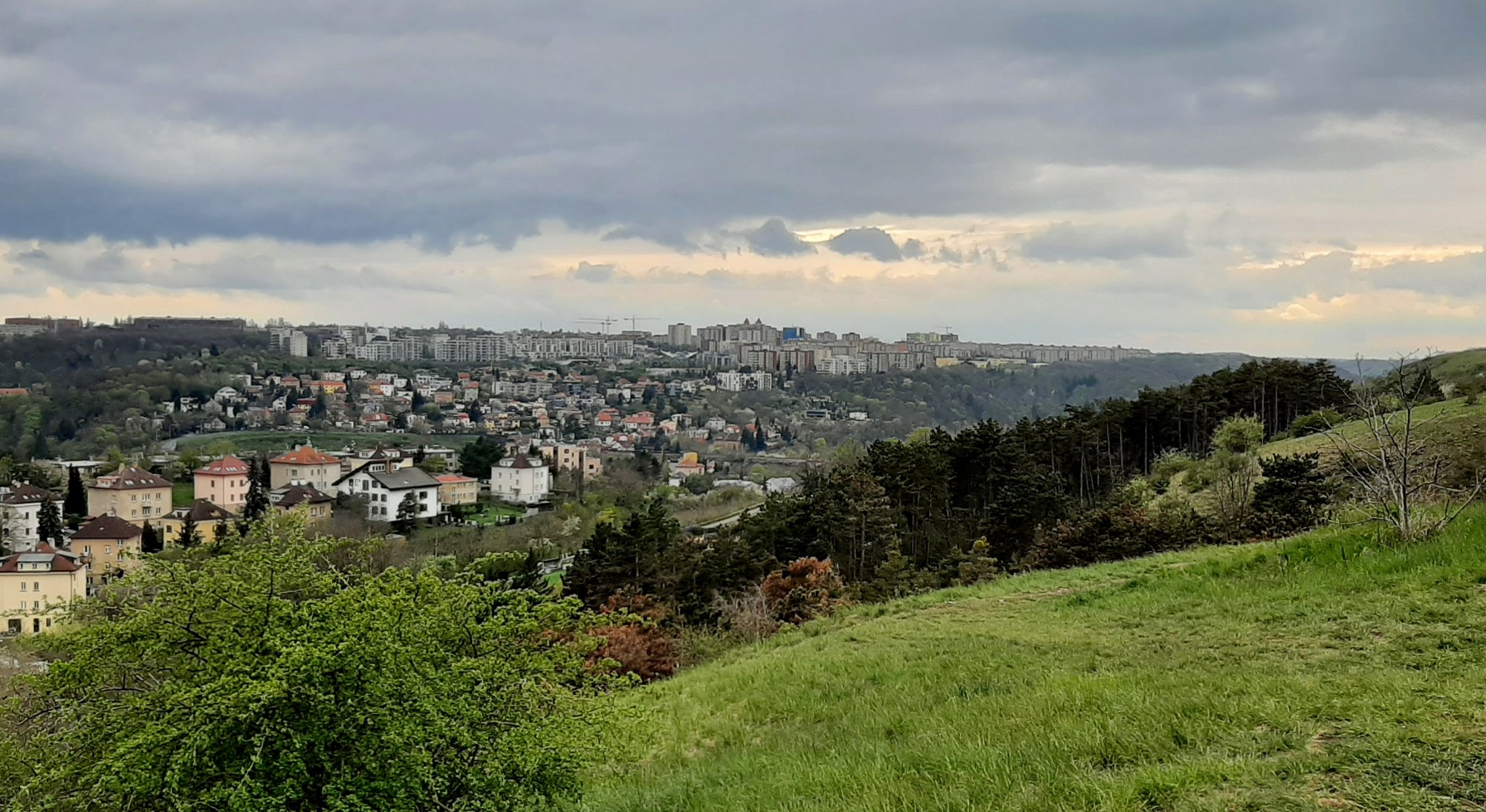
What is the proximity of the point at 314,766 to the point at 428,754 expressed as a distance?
642 millimetres

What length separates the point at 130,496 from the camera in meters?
59.5

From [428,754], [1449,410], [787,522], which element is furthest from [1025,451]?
[428,754]

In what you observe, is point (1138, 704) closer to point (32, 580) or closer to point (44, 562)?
point (32, 580)

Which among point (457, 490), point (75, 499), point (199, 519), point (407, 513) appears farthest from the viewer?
point (457, 490)

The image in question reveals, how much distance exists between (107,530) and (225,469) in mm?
16360

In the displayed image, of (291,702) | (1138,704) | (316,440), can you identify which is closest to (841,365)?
(316,440)

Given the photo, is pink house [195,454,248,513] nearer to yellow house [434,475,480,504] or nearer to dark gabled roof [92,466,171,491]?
dark gabled roof [92,466,171,491]

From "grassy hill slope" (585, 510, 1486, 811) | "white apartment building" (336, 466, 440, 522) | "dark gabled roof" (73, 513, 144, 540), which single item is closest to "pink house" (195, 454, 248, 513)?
"white apartment building" (336, 466, 440, 522)

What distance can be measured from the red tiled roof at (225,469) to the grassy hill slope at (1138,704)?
6268 cm

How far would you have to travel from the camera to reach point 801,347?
188750mm

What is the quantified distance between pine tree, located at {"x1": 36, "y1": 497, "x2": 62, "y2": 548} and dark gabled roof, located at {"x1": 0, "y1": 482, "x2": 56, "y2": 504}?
538 millimetres

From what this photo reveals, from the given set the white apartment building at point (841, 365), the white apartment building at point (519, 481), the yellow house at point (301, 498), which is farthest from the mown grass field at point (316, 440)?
the white apartment building at point (841, 365)

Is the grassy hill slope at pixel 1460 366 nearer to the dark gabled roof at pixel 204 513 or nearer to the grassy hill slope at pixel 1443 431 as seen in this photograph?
the grassy hill slope at pixel 1443 431

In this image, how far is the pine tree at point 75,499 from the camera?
58656mm
